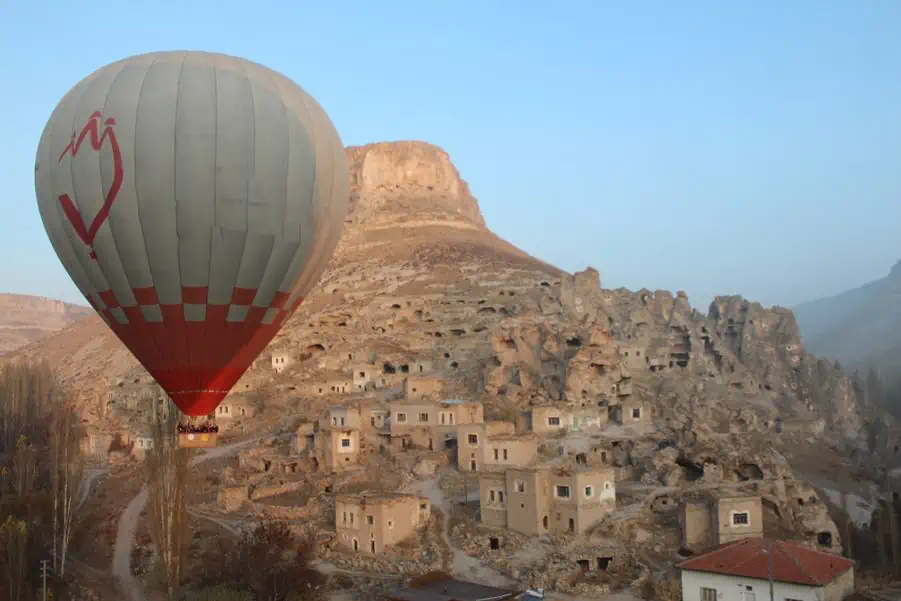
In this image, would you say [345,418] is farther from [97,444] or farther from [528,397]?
[97,444]

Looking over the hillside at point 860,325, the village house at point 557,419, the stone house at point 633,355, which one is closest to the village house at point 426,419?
the village house at point 557,419

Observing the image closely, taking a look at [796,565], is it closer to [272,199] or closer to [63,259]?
[272,199]

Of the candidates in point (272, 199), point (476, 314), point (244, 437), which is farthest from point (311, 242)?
point (476, 314)

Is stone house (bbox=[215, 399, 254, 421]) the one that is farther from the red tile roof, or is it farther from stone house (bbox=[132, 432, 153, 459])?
the red tile roof

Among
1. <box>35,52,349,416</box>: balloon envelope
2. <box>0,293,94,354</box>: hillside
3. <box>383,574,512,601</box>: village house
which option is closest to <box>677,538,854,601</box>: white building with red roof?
<box>383,574,512,601</box>: village house

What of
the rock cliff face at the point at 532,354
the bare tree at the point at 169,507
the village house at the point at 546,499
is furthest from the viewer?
the rock cliff face at the point at 532,354

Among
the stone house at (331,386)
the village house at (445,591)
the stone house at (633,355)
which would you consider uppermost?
the stone house at (633,355)

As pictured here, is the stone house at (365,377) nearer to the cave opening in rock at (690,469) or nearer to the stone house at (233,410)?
the stone house at (233,410)

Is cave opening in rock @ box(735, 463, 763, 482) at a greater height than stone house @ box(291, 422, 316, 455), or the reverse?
stone house @ box(291, 422, 316, 455)
